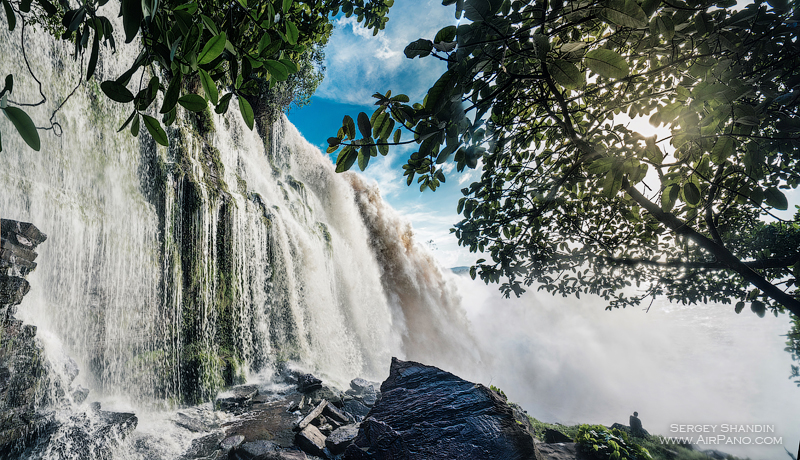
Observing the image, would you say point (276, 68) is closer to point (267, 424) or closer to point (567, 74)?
point (567, 74)

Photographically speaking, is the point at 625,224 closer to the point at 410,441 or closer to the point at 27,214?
the point at 410,441

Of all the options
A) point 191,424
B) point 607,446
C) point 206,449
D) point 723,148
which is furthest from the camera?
point 191,424

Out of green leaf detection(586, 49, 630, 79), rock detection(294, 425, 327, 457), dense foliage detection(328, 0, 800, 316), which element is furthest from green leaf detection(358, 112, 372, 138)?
rock detection(294, 425, 327, 457)

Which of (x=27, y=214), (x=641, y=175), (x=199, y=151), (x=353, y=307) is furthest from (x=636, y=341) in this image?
(x=27, y=214)

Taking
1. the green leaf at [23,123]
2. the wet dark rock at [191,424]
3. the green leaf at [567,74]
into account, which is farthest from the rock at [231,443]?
the green leaf at [567,74]

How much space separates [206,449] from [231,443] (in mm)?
414

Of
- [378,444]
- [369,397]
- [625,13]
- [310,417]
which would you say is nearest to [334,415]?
[310,417]

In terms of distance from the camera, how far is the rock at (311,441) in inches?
194

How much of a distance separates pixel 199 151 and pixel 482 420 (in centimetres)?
1077

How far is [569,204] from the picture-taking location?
3.92m

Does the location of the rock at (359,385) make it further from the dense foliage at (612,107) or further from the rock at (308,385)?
the dense foliage at (612,107)

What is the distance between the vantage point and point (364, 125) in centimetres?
134

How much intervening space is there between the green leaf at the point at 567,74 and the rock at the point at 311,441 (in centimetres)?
595

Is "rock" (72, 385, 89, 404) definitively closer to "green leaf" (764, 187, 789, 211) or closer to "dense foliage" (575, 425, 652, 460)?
"dense foliage" (575, 425, 652, 460)
